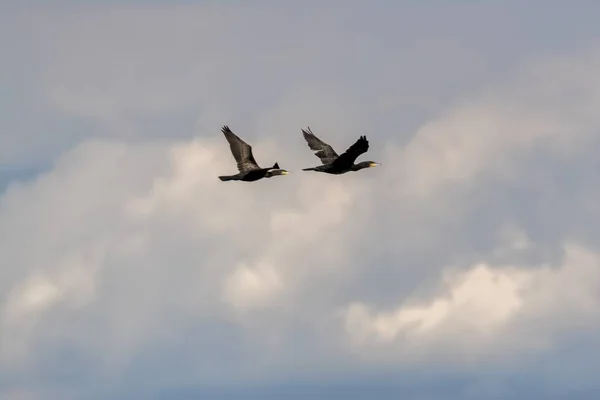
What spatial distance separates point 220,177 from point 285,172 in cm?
694

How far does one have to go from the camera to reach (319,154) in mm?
125938

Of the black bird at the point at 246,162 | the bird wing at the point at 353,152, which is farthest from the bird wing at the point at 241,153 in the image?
the bird wing at the point at 353,152

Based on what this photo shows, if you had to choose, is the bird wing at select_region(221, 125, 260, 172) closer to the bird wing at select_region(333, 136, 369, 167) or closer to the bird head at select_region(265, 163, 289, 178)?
the bird head at select_region(265, 163, 289, 178)

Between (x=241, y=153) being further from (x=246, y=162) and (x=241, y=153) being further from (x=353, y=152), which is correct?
(x=353, y=152)

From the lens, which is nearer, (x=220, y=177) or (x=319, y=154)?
(x=220, y=177)

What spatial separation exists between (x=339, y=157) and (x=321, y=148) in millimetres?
10854

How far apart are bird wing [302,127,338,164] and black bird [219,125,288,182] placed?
4953mm

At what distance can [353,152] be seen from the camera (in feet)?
Result: 375

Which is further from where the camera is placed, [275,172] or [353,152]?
[275,172]

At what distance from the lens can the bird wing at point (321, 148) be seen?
125 meters

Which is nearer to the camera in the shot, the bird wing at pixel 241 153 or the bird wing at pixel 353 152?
the bird wing at pixel 353 152

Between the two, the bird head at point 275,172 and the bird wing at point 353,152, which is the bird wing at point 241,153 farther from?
the bird wing at point 353,152

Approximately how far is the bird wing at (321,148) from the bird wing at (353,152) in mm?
7535

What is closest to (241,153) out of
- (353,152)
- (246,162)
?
(246,162)
